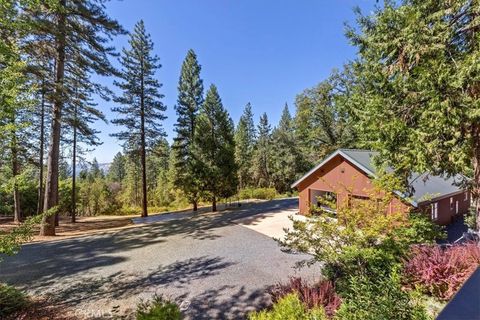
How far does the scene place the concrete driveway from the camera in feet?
20.7

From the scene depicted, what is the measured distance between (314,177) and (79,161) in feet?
60.8

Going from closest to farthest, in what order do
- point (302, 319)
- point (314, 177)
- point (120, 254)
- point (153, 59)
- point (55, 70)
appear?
point (302, 319), point (120, 254), point (55, 70), point (314, 177), point (153, 59)

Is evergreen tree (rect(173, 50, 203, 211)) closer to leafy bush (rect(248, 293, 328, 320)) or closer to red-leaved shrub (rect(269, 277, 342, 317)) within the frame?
red-leaved shrub (rect(269, 277, 342, 317))

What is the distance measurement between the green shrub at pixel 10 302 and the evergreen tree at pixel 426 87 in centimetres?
1090

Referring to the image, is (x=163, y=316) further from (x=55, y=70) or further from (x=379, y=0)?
(x=55, y=70)

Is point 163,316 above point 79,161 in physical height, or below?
below

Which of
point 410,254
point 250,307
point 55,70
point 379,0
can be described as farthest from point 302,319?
point 55,70

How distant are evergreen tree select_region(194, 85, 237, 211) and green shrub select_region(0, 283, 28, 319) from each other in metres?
12.9

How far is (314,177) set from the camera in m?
16.2

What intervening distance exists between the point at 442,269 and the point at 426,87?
4652 millimetres

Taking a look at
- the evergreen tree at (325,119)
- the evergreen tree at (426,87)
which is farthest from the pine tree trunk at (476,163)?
the evergreen tree at (325,119)

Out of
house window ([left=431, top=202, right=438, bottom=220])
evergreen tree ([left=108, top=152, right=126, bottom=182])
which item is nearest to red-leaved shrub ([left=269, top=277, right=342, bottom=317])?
house window ([left=431, top=202, right=438, bottom=220])

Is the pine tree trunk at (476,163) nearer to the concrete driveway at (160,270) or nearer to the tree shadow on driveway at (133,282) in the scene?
the concrete driveway at (160,270)

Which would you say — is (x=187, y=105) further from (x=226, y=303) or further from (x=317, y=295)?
(x=317, y=295)
